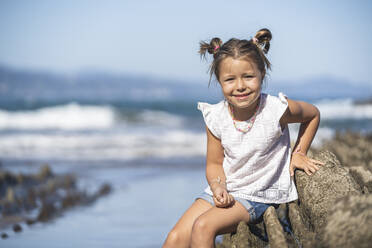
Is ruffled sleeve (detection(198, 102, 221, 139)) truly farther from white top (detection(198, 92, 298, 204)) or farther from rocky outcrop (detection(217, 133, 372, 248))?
rocky outcrop (detection(217, 133, 372, 248))

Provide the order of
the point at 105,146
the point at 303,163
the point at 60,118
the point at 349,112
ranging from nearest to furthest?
the point at 303,163 → the point at 105,146 → the point at 349,112 → the point at 60,118

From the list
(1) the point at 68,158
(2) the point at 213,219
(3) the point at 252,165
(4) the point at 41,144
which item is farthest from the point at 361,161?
(4) the point at 41,144

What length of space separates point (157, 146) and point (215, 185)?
10375 mm

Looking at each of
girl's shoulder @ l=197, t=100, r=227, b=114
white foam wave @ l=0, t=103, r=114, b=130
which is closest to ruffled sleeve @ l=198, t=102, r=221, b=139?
girl's shoulder @ l=197, t=100, r=227, b=114

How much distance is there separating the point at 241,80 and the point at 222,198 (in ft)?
2.62

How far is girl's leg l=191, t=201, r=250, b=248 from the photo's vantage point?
8.71ft

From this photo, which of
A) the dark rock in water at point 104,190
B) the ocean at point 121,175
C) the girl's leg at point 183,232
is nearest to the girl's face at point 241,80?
the girl's leg at point 183,232

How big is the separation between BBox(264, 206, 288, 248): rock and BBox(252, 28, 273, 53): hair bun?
1.14 m

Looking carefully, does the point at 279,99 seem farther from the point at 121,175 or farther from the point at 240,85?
the point at 121,175

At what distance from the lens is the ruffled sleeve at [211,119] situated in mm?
3168

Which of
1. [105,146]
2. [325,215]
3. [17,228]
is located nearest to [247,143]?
[325,215]

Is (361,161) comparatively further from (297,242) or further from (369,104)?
(369,104)

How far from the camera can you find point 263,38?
3016mm

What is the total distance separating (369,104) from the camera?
23.5 metres
